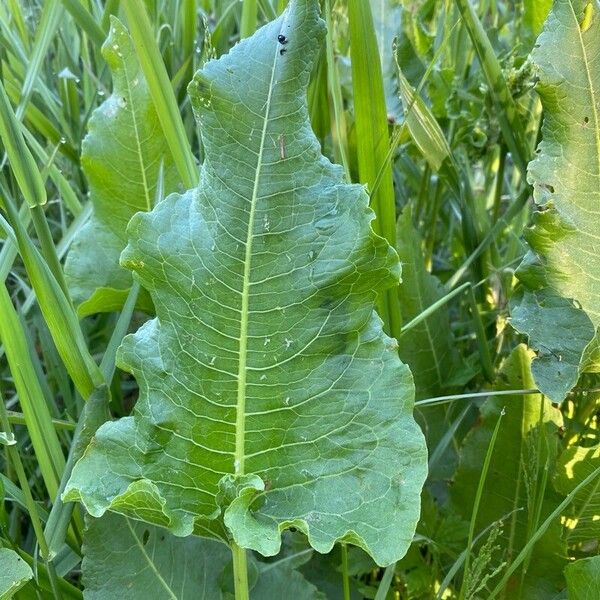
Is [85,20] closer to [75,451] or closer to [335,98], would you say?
[335,98]

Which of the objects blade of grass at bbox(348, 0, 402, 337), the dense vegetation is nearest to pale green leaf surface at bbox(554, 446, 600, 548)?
the dense vegetation

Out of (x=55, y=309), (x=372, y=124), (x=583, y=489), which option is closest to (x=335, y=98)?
(x=372, y=124)

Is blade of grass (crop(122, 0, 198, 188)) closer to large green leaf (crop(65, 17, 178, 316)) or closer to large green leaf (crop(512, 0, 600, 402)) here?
large green leaf (crop(65, 17, 178, 316))

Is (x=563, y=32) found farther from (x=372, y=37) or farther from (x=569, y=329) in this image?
(x=569, y=329)

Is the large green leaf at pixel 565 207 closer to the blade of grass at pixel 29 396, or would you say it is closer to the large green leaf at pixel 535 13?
the large green leaf at pixel 535 13

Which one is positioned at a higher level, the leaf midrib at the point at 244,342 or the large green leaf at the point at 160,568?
the leaf midrib at the point at 244,342

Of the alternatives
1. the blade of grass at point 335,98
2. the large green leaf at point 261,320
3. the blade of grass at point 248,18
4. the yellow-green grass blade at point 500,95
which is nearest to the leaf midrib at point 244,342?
the large green leaf at point 261,320
